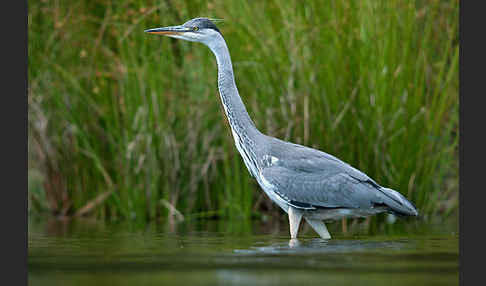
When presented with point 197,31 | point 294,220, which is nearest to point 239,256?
point 294,220

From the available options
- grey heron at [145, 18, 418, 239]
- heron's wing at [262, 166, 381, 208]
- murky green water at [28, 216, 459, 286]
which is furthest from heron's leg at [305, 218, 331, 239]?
heron's wing at [262, 166, 381, 208]

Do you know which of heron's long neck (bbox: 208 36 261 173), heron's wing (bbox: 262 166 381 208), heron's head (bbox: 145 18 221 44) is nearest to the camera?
heron's wing (bbox: 262 166 381 208)

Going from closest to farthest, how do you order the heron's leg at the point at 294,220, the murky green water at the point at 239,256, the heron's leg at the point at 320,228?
the murky green water at the point at 239,256 → the heron's leg at the point at 294,220 → the heron's leg at the point at 320,228

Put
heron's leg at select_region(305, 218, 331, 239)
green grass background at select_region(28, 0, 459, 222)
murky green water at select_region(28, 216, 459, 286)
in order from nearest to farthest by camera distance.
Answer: murky green water at select_region(28, 216, 459, 286), heron's leg at select_region(305, 218, 331, 239), green grass background at select_region(28, 0, 459, 222)

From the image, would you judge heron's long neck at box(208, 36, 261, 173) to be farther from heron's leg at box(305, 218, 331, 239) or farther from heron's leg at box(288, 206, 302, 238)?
heron's leg at box(305, 218, 331, 239)

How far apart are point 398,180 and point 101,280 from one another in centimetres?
529

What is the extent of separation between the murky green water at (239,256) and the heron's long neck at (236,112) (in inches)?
35.4

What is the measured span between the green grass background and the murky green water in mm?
994

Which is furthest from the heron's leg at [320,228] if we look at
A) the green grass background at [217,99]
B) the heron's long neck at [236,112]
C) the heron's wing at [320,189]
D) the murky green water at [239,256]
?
the green grass background at [217,99]

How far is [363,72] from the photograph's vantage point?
382 inches

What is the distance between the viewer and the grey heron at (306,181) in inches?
318

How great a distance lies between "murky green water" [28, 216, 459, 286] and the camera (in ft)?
17.6

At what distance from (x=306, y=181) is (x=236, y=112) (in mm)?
1153

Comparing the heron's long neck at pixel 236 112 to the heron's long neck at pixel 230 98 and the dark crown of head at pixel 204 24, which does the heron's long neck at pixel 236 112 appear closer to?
the heron's long neck at pixel 230 98
